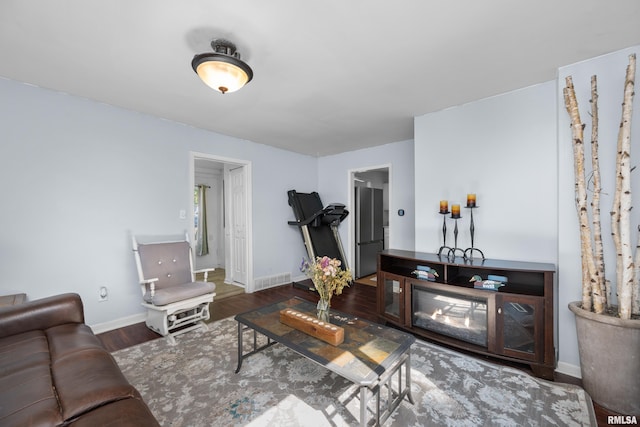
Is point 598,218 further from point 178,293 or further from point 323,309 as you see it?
point 178,293

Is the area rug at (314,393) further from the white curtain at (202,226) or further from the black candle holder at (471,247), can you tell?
the white curtain at (202,226)

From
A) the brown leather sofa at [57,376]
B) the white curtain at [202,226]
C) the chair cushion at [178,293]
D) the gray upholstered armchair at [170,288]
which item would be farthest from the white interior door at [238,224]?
the brown leather sofa at [57,376]

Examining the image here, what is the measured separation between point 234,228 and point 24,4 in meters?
3.57

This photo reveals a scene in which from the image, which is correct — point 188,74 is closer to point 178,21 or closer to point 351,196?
point 178,21

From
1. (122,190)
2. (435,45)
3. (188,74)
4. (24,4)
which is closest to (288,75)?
(188,74)

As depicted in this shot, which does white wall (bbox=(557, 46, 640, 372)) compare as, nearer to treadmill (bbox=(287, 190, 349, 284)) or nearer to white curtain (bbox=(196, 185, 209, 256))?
treadmill (bbox=(287, 190, 349, 284))

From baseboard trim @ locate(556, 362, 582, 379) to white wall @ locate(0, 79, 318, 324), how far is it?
166 inches

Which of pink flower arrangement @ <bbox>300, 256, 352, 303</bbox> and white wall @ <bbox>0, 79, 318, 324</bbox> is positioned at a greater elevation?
white wall @ <bbox>0, 79, 318, 324</bbox>

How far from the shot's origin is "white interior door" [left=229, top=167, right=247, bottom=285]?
444cm

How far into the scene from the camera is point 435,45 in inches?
73.1

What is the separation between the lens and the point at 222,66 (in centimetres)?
182

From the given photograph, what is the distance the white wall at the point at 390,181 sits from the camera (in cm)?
426

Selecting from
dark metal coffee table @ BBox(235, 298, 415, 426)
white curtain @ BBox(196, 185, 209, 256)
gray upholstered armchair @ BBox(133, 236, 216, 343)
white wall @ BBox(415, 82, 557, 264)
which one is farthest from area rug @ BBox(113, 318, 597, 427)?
white curtain @ BBox(196, 185, 209, 256)

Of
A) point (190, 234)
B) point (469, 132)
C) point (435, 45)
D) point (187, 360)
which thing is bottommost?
point (187, 360)
